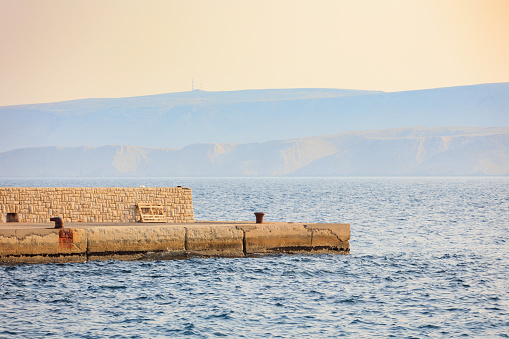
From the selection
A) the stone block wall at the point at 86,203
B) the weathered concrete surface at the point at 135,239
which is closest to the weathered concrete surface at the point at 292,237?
the weathered concrete surface at the point at 135,239

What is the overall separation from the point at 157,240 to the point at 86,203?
4207mm

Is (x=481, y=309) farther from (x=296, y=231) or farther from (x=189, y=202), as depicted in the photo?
(x=189, y=202)

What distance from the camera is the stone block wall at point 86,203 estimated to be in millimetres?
26766

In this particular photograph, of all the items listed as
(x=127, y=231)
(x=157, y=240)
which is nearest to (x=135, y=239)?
(x=127, y=231)

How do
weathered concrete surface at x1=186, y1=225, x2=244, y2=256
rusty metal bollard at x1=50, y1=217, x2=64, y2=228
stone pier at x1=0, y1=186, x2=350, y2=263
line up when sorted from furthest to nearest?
Result: weathered concrete surface at x1=186, y1=225, x2=244, y2=256 < rusty metal bollard at x1=50, y1=217, x2=64, y2=228 < stone pier at x1=0, y1=186, x2=350, y2=263

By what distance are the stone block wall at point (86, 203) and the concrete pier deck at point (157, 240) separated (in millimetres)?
1054

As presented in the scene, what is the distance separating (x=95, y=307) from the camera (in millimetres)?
19531

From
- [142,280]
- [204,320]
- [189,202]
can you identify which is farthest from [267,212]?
[204,320]

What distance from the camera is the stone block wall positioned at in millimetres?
26766

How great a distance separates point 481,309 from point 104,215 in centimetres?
1382

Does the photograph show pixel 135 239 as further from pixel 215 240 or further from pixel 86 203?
pixel 86 203

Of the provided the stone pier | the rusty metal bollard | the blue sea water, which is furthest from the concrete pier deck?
the blue sea water

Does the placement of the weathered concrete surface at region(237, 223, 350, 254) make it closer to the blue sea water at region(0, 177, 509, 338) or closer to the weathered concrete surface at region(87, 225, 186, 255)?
the blue sea water at region(0, 177, 509, 338)

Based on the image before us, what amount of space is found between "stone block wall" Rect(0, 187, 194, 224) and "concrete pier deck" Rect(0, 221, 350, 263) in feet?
3.46
